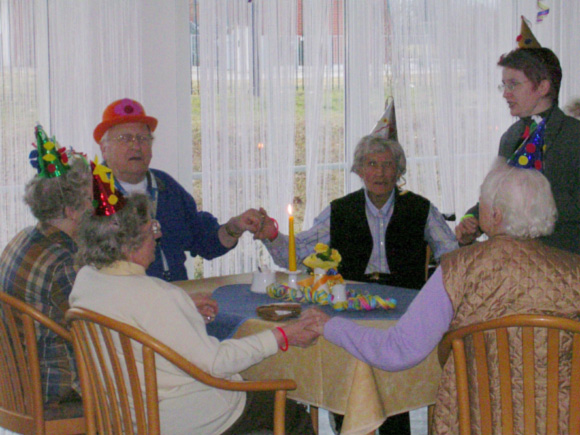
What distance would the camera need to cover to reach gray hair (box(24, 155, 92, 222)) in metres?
2.42

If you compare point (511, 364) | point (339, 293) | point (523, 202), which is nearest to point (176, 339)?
point (339, 293)

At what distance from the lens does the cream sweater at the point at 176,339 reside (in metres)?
1.94

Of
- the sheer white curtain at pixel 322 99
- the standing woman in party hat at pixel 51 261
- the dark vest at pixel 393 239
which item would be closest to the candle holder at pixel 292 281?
the dark vest at pixel 393 239

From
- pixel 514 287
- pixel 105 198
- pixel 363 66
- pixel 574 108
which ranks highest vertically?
pixel 363 66

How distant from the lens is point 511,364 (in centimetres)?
181

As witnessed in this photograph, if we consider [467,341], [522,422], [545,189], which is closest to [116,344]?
[467,341]

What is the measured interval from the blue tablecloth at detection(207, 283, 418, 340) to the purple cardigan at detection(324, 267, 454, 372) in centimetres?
25

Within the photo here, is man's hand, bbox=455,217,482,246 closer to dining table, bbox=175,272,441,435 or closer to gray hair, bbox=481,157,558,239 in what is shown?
dining table, bbox=175,272,441,435

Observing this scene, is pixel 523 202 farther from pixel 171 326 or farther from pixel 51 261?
pixel 51 261

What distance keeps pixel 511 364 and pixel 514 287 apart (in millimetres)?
179

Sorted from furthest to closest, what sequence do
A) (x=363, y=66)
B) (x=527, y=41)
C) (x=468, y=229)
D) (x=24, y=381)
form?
(x=363, y=66) → (x=527, y=41) → (x=468, y=229) → (x=24, y=381)

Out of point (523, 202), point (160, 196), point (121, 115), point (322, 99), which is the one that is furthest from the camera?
point (322, 99)

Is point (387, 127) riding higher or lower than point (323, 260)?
higher

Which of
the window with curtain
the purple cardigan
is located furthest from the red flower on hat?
the window with curtain
